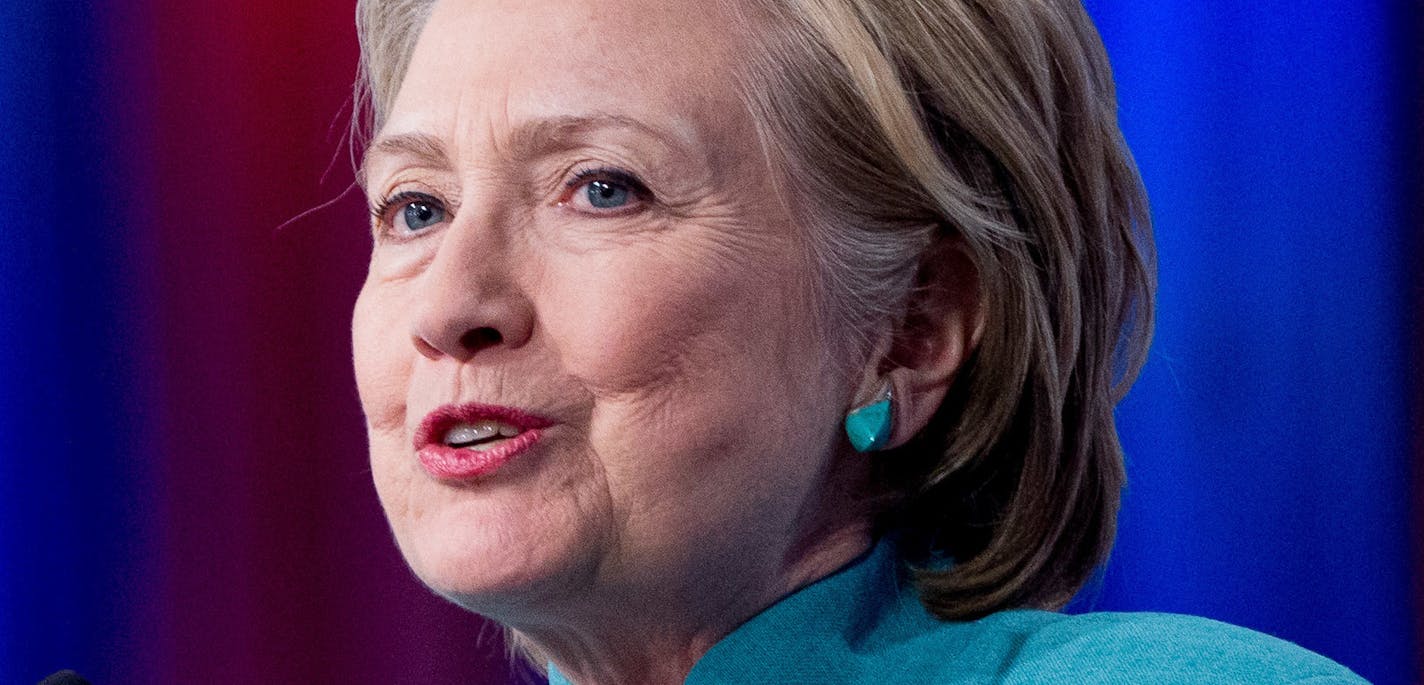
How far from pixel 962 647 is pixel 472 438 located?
1.35 feet

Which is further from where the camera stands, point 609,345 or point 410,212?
point 410,212

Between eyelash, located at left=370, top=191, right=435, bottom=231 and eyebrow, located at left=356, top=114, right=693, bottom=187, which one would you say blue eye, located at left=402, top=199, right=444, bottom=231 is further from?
eyebrow, located at left=356, top=114, right=693, bottom=187

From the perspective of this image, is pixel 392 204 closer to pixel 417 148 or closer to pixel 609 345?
pixel 417 148

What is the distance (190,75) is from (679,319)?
1.13 metres

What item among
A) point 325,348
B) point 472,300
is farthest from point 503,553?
point 325,348

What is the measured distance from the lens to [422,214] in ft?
4.32

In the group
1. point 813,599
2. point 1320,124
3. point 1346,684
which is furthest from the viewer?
point 1320,124

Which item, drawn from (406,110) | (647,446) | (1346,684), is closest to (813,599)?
(647,446)

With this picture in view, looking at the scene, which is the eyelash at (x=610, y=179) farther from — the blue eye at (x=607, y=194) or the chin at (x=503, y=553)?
the chin at (x=503, y=553)

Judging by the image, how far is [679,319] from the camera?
1.15 meters

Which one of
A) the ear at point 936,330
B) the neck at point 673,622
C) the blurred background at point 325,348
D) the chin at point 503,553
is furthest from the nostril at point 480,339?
the blurred background at point 325,348

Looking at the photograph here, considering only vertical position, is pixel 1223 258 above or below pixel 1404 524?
above

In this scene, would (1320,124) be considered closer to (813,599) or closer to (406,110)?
(813,599)

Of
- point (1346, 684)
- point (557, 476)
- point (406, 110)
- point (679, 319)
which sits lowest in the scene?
point (1346, 684)
